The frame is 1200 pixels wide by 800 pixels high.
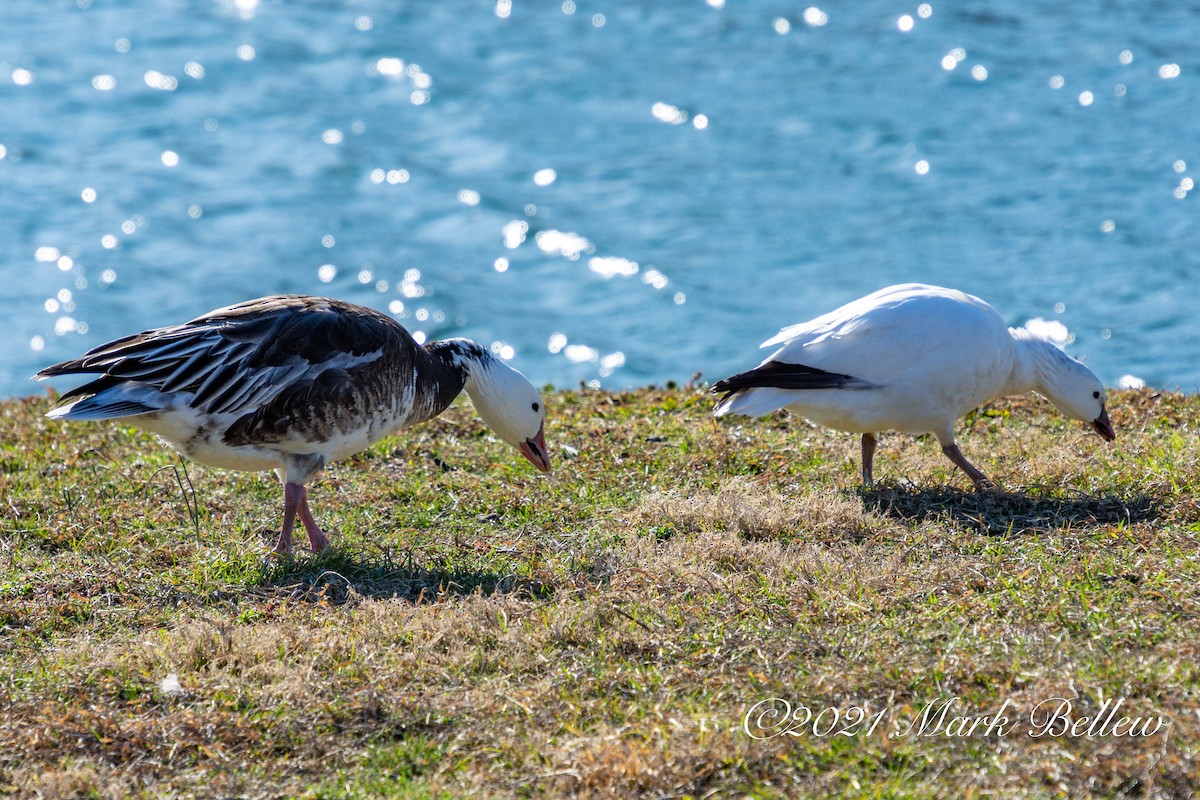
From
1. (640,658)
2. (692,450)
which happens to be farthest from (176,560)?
(692,450)

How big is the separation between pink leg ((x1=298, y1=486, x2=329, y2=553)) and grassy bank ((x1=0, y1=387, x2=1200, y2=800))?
88mm

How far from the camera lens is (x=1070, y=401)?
7355 mm

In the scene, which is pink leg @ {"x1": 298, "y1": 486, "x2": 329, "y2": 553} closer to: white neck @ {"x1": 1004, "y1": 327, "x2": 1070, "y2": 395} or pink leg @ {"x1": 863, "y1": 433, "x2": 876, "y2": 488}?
pink leg @ {"x1": 863, "y1": 433, "x2": 876, "y2": 488}

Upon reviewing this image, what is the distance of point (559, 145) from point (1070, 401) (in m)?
12.9

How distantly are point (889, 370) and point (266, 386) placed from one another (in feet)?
10.1

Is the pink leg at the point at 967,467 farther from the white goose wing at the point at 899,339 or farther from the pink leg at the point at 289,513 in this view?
the pink leg at the point at 289,513

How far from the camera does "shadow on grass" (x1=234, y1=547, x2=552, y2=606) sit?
5570mm

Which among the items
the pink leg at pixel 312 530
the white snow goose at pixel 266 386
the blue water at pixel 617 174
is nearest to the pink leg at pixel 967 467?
the white snow goose at pixel 266 386

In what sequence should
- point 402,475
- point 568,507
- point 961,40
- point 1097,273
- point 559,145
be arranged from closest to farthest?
point 568,507 < point 402,475 < point 1097,273 < point 559,145 < point 961,40

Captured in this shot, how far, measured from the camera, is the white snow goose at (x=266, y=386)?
5816 mm

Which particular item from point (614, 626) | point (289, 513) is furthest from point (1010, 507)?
point (289, 513)

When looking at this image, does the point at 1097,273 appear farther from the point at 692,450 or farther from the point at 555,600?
the point at 555,600

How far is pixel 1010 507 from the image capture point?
21.0 feet

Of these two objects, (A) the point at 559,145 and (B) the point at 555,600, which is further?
(A) the point at 559,145
